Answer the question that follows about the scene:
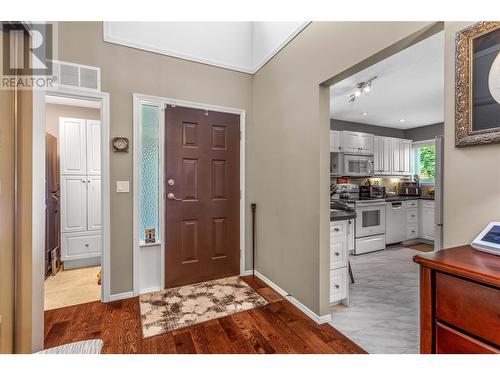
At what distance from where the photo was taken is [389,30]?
4.80ft

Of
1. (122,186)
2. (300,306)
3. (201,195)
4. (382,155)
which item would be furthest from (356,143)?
(122,186)

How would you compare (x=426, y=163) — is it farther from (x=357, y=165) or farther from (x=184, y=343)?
(x=184, y=343)

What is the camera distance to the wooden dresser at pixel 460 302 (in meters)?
0.75

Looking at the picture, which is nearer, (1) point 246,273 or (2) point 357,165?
(1) point 246,273

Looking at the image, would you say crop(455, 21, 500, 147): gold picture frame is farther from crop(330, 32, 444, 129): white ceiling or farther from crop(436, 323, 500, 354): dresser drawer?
crop(330, 32, 444, 129): white ceiling

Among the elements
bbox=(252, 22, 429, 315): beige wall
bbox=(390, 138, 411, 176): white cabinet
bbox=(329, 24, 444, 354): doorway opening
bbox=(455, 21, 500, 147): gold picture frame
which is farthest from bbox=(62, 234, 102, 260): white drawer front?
bbox=(390, 138, 411, 176): white cabinet

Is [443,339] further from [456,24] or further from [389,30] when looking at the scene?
[389,30]

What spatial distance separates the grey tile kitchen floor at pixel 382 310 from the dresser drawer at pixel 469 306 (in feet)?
3.48

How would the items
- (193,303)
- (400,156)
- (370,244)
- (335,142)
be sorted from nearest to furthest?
(193,303), (370,244), (335,142), (400,156)

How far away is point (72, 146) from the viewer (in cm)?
326

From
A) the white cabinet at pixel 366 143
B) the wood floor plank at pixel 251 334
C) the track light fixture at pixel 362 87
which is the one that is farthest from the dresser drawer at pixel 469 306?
the white cabinet at pixel 366 143

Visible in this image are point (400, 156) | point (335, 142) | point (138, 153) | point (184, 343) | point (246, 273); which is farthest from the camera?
point (400, 156)

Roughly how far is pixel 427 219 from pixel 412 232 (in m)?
0.39

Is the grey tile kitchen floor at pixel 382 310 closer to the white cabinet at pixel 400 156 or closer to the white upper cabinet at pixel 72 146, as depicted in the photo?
the white cabinet at pixel 400 156
